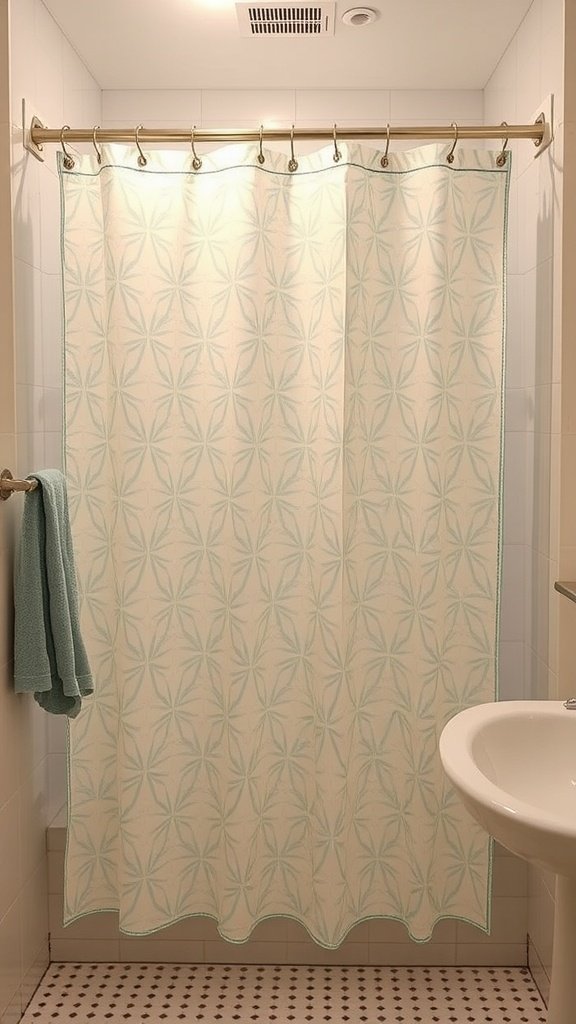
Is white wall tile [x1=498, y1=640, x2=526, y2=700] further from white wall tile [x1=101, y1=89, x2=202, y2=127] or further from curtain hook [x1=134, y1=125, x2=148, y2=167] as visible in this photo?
white wall tile [x1=101, y1=89, x2=202, y2=127]


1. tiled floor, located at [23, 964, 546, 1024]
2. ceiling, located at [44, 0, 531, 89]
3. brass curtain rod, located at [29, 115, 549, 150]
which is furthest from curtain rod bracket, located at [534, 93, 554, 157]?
tiled floor, located at [23, 964, 546, 1024]

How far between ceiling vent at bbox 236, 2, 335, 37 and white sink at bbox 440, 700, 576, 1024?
164 cm

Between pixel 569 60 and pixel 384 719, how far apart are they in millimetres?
1499

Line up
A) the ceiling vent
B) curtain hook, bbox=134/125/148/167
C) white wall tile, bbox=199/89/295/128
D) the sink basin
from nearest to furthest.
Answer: the sink basin → curtain hook, bbox=134/125/148/167 → the ceiling vent → white wall tile, bbox=199/89/295/128

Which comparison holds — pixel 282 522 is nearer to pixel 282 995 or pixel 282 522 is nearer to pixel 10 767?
pixel 10 767

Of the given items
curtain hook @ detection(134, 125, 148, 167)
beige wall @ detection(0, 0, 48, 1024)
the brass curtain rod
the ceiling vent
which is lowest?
beige wall @ detection(0, 0, 48, 1024)

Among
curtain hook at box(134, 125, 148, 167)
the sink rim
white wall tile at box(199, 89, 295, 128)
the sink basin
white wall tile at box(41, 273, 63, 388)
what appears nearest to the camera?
the sink rim

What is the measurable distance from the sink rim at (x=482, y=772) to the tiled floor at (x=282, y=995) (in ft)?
2.95

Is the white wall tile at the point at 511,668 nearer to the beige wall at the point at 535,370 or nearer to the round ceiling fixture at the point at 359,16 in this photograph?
the beige wall at the point at 535,370

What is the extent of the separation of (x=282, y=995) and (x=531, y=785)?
1.00 meters

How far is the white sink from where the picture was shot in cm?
127

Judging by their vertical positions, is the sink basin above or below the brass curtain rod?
below

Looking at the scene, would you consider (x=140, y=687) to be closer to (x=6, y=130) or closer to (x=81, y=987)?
(x=81, y=987)

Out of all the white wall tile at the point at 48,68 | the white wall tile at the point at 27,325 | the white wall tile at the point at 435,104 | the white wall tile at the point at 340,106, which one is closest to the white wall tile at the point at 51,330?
the white wall tile at the point at 27,325
